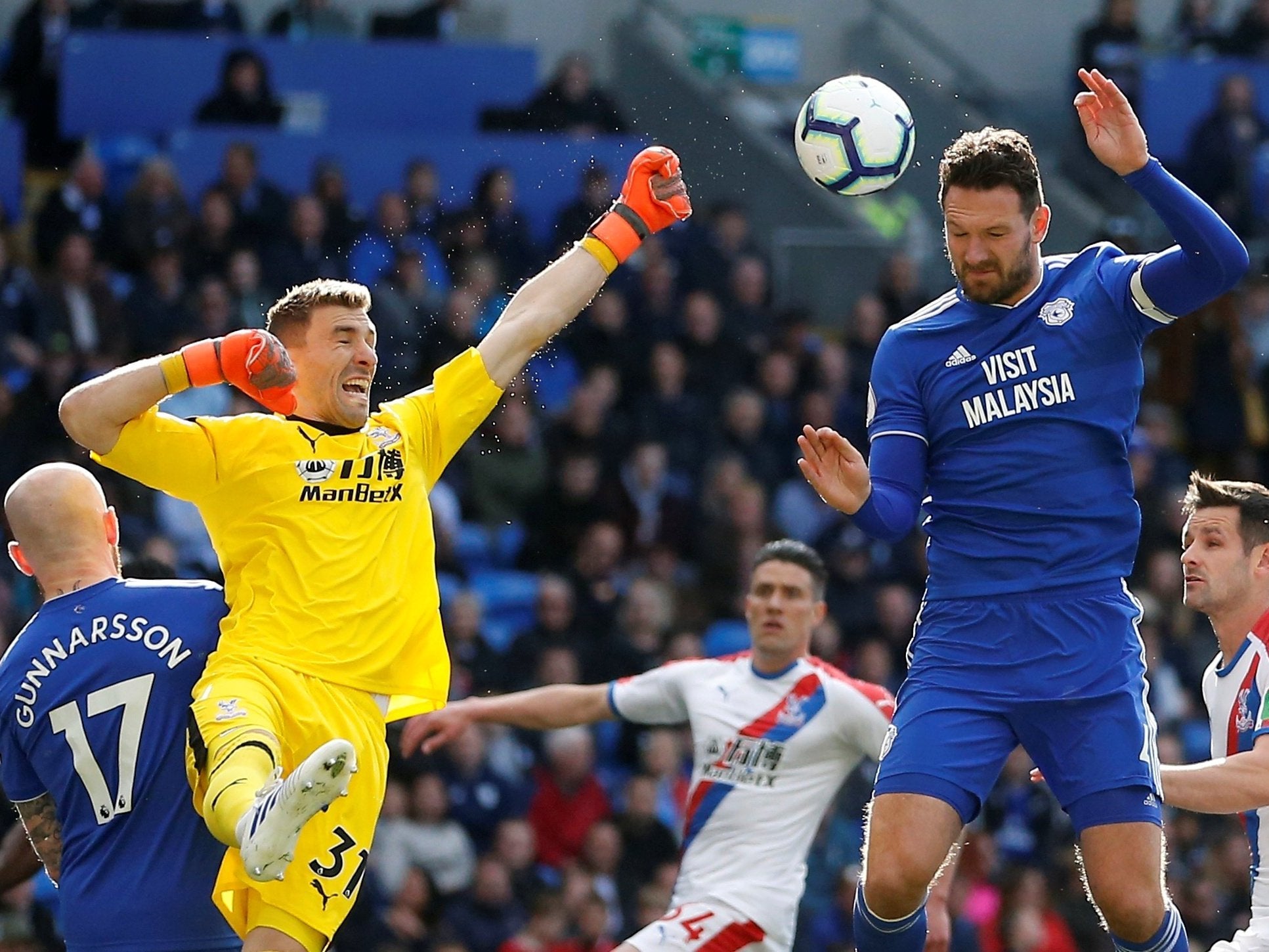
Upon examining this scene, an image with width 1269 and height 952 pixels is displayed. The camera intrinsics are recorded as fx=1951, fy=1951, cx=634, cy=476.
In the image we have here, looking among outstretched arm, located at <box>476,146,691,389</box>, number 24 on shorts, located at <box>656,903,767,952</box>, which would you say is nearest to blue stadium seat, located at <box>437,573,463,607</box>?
number 24 on shorts, located at <box>656,903,767,952</box>

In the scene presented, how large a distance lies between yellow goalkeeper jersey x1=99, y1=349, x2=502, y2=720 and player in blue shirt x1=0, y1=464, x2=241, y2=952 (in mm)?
237

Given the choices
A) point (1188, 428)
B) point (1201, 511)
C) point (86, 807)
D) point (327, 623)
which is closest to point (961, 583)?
point (1201, 511)

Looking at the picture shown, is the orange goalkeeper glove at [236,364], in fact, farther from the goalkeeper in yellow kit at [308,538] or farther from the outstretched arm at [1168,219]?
the outstretched arm at [1168,219]

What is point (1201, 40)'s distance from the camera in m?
18.0

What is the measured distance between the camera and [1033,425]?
5.95 metres

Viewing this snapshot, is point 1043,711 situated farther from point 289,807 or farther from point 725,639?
point 725,639

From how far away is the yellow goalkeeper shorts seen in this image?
19.3 feet

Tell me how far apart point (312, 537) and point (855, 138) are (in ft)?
7.83

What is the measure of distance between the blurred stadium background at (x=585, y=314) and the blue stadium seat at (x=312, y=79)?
0.03 meters

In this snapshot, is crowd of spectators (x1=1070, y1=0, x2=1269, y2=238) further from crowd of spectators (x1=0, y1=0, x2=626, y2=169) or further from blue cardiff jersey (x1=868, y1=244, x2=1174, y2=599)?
blue cardiff jersey (x1=868, y1=244, x2=1174, y2=599)

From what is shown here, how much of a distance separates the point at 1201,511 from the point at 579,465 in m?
6.74

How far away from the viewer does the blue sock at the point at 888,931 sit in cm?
585

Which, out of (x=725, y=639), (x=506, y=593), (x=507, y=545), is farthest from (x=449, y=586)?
(x=725, y=639)

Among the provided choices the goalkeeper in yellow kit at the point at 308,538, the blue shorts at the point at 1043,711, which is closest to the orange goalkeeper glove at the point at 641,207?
the goalkeeper in yellow kit at the point at 308,538
